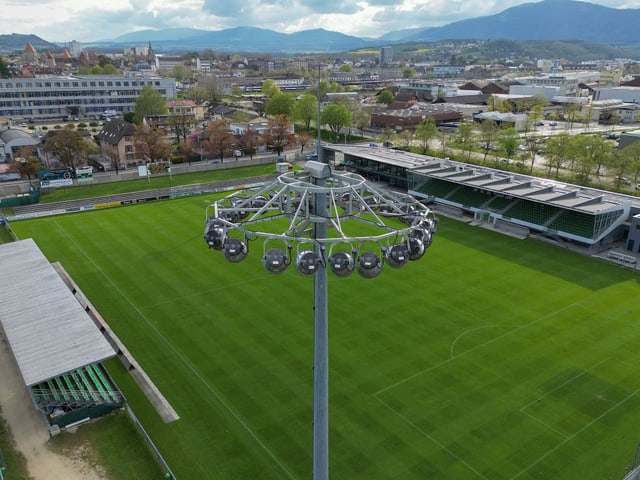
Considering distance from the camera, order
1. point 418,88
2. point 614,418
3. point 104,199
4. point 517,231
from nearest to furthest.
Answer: point 614,418, point 517,231, point 104,199, point 418,88

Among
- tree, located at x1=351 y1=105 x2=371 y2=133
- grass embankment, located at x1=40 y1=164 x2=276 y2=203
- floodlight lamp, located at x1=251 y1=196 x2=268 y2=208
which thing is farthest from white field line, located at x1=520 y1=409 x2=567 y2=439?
tree, located at x1=351 y1=105 x2=371 y2=133

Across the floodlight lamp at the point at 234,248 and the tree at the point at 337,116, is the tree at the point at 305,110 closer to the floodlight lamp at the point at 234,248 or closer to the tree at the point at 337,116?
the tree at the point at 337,116

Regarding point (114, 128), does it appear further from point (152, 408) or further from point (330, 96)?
point (330, 96)

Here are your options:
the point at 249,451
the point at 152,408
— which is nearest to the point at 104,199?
the point at 152,408

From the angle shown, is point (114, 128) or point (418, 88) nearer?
point (114, 128)

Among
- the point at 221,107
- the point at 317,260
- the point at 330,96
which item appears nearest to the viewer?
the point at 317,260

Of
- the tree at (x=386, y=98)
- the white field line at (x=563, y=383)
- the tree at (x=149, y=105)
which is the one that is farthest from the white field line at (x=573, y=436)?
the tree at (x=386, y=98)

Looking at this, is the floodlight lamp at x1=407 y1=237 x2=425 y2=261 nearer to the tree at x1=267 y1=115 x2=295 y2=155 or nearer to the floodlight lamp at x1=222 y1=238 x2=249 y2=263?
the floodlight lamp at x1=222 y1=238 x2=249 y2=263
